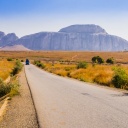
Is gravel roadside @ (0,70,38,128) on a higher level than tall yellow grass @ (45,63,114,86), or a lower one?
higher

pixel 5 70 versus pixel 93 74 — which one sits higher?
pixel 93 74

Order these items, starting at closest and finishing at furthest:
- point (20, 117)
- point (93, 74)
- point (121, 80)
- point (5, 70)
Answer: point (20, 117), point (121, 80), point (93, 74), point (5, 70)

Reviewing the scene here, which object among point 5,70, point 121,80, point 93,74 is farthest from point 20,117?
point 5,70

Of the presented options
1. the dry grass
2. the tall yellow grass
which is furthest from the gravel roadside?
the dry grass

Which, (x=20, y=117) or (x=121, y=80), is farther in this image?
(x=121, y=80)

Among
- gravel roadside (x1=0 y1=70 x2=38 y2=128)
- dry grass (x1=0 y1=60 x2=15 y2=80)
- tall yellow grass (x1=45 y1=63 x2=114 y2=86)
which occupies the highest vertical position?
gravel roadside (x1=0 y1=70 x2=38 y2=128)

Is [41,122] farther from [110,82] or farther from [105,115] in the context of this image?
[110,82]

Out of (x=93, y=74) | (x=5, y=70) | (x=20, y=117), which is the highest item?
(x=20, y=117)

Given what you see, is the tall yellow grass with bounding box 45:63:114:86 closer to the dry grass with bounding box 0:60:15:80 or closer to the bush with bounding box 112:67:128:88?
the bush with bounding box 112:67:128:88

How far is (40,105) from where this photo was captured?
12.8 metres

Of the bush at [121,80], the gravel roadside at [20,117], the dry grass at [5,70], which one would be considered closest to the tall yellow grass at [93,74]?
the bush at [121,80]

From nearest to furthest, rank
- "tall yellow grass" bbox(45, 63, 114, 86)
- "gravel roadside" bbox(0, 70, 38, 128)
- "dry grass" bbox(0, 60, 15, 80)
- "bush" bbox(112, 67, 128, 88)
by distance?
1. "gravel roadside" bbox(0, 70, 38, 128)
2. "bush" bbox(112, 67, 128, 88)
3. "tall yellow grass" bbox(45, 63, 114, 86)
4. "dry grass" bbox(0, 60, 15, 80)

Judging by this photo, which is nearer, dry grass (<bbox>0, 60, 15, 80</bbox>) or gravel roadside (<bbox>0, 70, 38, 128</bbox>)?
gravel roadside (<bbox>0, 70, 38, 128</bbox>)

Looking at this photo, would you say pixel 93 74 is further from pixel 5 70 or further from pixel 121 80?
pixel 5 70
